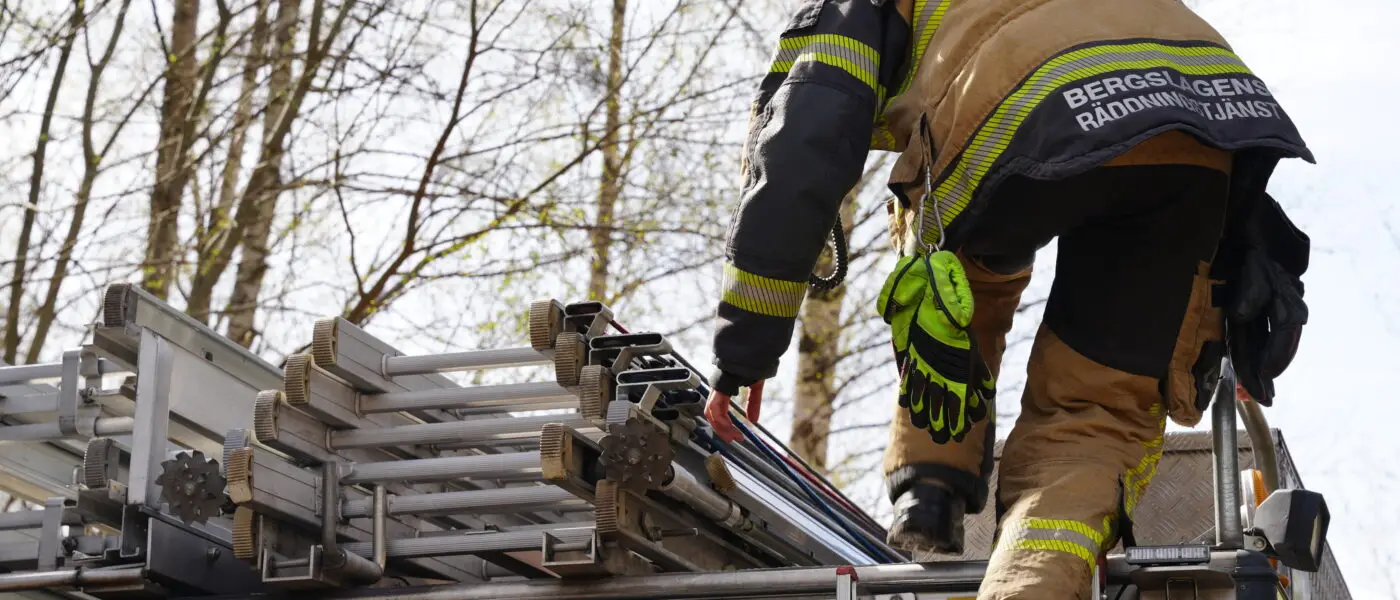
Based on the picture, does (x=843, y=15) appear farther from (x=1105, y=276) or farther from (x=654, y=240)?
(x=654, y=240)

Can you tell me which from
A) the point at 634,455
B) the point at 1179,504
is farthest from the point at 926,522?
the point at 1179,504

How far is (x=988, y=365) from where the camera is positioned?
3438 millimetres

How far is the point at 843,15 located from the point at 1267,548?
1.23 meters

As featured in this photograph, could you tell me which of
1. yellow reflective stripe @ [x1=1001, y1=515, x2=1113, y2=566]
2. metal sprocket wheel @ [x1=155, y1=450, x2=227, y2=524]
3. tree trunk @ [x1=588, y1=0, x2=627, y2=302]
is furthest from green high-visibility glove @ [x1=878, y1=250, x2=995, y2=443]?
tree trunk @ [x1=588, y1=0, x2=627, y2=302]

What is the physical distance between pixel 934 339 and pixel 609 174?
10.1 metres

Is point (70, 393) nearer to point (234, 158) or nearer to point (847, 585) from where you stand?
point (847, 585)

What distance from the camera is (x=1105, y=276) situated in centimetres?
319

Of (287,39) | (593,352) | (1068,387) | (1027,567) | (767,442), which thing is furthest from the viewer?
(287,39)

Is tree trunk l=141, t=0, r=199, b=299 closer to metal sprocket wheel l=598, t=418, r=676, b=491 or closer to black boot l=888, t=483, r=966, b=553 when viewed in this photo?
metal sprocket wheel l=598, t=418, r=676, b=491

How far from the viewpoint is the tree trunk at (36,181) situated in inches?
447

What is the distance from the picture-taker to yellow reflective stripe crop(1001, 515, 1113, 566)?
2.88 metres

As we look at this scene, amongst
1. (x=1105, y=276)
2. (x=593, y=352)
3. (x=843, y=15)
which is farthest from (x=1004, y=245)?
(x=593, y=352)

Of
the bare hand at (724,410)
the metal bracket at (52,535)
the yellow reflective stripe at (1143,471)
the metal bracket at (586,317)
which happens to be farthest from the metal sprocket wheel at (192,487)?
the yellow reflective stripe at (1143,471)

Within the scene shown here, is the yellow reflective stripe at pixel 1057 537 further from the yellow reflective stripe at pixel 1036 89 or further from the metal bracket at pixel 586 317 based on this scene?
the metal bracket at pixel 586 317
